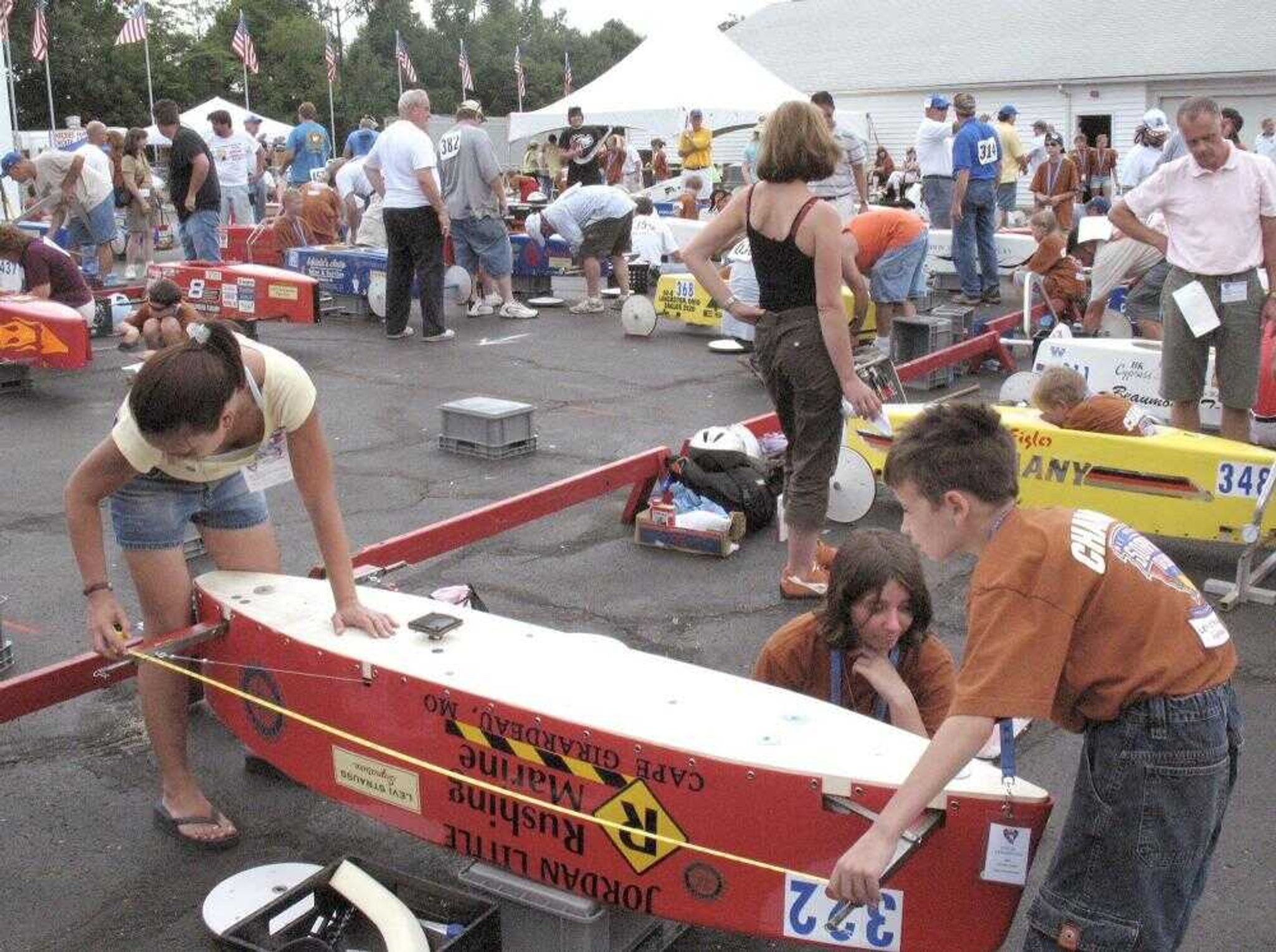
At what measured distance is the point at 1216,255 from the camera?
6082mm

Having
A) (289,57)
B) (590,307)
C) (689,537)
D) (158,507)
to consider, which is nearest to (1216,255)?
(689,537)

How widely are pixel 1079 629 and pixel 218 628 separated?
2.29 metres

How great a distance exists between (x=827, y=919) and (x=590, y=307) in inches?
439

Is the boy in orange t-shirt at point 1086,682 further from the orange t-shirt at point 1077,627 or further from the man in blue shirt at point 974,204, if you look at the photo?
the man in blue shirt at point 974,204

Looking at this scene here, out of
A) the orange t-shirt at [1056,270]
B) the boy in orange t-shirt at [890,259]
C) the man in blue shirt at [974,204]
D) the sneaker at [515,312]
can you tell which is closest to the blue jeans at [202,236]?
the sneaker at [515,312]

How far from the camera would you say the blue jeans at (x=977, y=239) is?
1230 cm

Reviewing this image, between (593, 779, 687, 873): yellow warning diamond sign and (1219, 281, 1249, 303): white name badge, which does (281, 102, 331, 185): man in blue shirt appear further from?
(593, 779, 687, 873): yellow warning diamond sign

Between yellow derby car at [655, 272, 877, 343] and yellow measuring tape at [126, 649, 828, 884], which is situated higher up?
yellow derby car at [655, 272, 877, 343]

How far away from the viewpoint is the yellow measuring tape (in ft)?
8.89

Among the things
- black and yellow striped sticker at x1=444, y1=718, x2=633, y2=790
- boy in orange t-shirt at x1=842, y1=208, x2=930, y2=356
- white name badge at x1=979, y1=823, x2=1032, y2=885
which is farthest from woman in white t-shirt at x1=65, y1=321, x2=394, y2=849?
boy in orange t-shirt at x1=842, y1=208, x2=930, y2=356

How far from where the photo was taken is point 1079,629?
2215mm

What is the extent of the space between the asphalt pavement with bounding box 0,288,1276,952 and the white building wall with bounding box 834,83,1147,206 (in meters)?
22.6

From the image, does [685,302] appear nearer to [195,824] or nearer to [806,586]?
[806,586]

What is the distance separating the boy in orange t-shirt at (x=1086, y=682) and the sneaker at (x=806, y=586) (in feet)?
10.1
